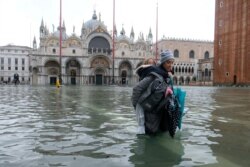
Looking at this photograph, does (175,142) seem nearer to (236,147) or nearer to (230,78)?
(236,147)

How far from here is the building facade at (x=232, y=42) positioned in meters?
44.5

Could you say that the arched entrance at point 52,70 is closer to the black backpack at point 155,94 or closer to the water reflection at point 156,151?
the black backpack at point 155,94

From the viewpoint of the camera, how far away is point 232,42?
→ 47.1 meters

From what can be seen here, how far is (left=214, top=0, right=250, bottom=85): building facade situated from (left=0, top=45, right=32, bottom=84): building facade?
59.2 meters

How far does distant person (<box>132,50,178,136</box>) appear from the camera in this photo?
15.4ft

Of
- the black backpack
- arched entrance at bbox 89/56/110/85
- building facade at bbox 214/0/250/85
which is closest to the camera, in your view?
the black backpack

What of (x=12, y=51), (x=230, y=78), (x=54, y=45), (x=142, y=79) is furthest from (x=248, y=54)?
(x=12, y=51)

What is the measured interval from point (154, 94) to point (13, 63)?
9381 cm

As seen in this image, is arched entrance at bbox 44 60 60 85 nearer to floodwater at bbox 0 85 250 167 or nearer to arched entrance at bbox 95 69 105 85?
arched entrance at bbox 95 69 105 85

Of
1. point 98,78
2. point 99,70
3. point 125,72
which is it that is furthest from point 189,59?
point 98,78

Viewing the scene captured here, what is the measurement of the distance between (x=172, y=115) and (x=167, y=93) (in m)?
0.36

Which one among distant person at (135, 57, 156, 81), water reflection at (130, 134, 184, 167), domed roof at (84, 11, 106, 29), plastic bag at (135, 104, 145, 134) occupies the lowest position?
water reflection at (130, 134, 184, 167)

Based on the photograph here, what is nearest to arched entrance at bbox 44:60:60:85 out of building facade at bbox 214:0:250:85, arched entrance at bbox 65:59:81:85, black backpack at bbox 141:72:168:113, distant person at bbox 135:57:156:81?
arched entrance at bbox 65:59:81:85

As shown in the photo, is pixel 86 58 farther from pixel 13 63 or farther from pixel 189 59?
pixel 13 63
